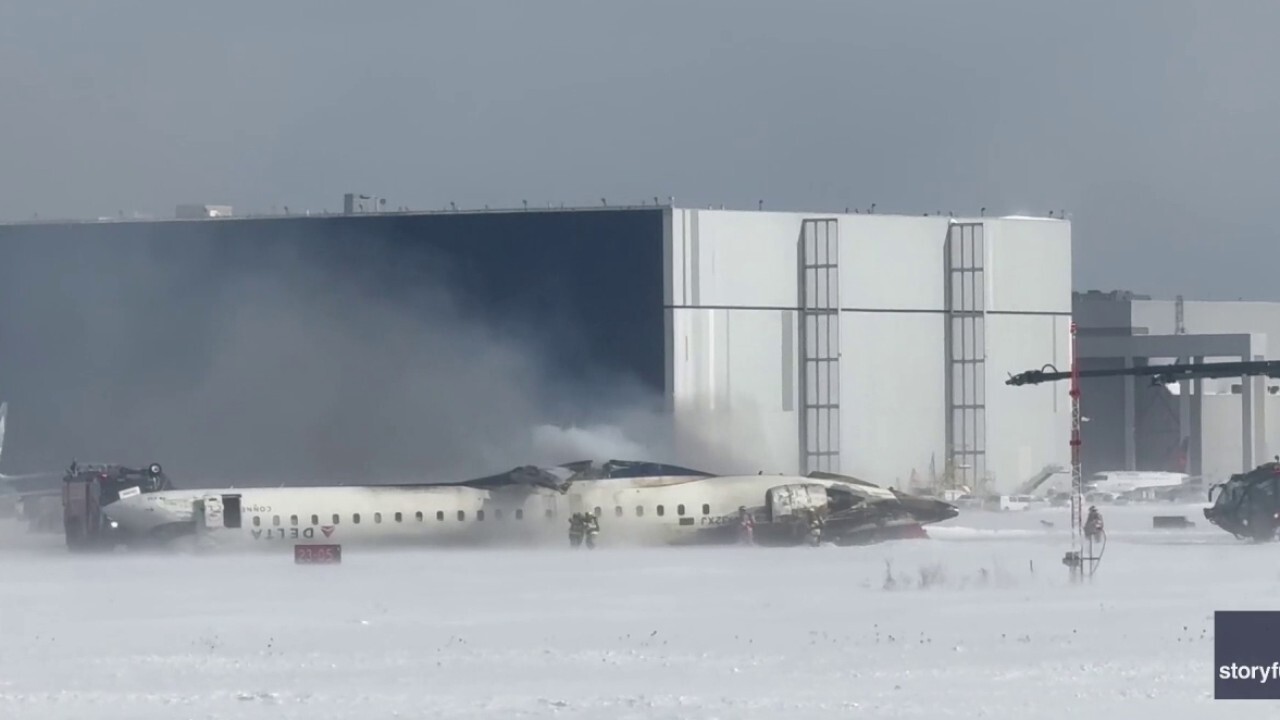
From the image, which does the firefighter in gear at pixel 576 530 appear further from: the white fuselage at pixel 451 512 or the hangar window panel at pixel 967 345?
the hangar window panel at pixel 967 345

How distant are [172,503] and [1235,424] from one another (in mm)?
73155

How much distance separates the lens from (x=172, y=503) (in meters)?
59.7

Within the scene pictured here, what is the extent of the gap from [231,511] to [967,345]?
1787 inches

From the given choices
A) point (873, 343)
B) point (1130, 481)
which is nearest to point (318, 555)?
point (873, 343)

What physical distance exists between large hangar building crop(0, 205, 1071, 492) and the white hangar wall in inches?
3.6

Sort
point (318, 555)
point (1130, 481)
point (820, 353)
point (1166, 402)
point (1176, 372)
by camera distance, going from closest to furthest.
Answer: point (318, 555) → point (1176, 372) → point (820, 353) → point (1130, 481) → point (1166, 402)

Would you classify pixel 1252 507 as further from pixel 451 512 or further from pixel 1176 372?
pixel 451 512

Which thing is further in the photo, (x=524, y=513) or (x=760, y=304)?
(x=760, y=304)

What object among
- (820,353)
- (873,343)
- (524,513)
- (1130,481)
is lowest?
(1130,481)

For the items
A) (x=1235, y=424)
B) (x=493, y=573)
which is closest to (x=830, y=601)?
(x=493, y=573)

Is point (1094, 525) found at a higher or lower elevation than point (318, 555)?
higher

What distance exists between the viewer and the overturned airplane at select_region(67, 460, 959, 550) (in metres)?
59.0

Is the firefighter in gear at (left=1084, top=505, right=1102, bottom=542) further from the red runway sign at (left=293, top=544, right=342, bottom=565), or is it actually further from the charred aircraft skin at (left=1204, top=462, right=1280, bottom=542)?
the red runway sign at (left=293, top=544, right=342, bottom=565)

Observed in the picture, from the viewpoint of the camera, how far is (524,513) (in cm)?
5959
